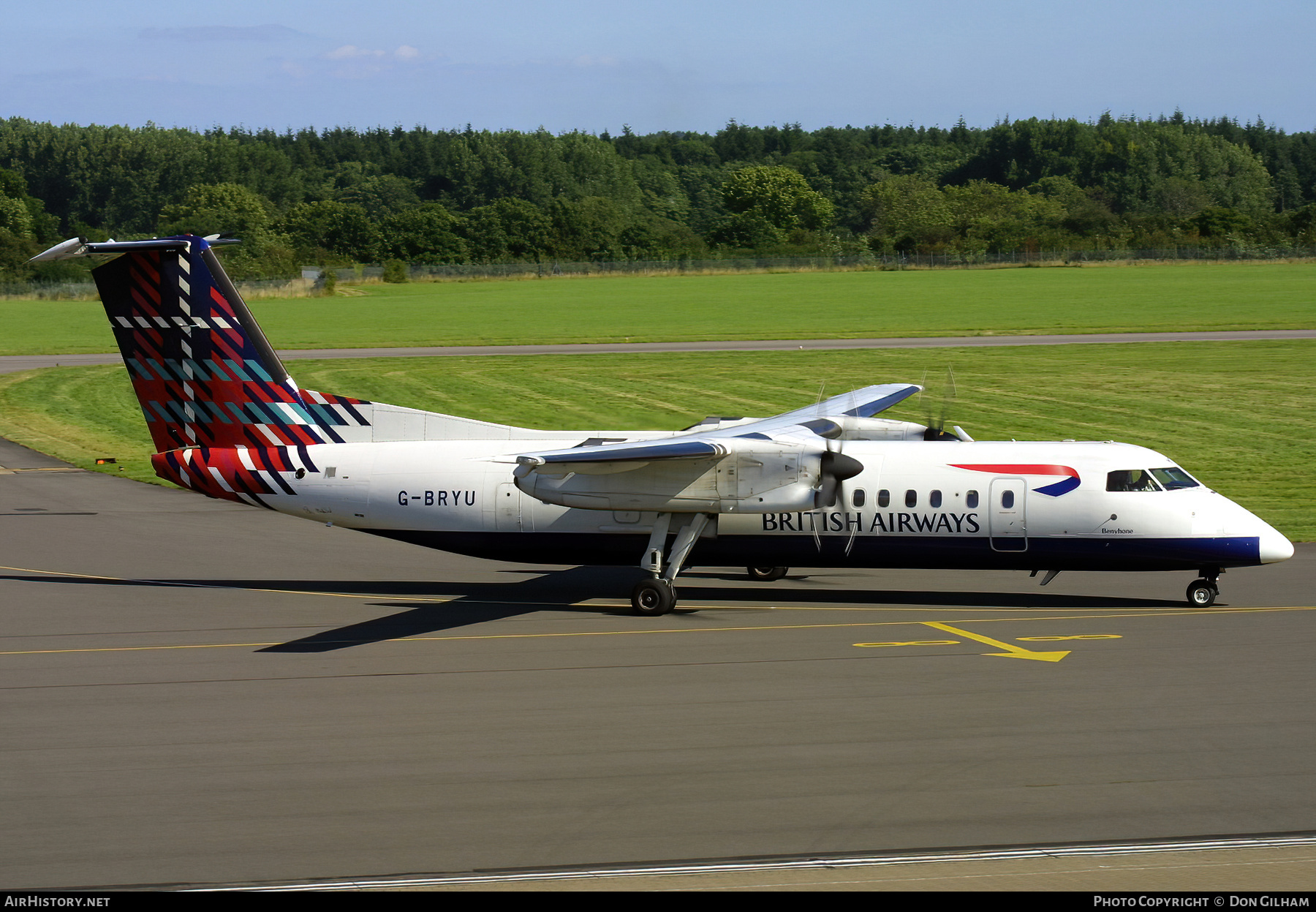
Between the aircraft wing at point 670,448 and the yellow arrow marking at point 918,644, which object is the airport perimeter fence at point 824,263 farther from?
the yellow arrow marking at point 918,644

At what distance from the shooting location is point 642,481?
19.7 metres

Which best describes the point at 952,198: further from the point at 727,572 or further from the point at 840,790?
the point at 840,790

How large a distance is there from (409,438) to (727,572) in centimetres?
628

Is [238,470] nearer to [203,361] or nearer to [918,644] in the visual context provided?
[203,361]

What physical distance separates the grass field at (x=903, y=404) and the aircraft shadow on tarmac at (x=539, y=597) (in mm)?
9656

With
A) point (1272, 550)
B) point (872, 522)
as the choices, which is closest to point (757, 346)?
point (872, 522)

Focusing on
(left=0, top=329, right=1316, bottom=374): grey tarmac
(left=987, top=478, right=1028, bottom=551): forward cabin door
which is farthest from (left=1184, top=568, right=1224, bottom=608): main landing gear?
(left=0, top=329, right=1316, bottom=374): grey tarmac

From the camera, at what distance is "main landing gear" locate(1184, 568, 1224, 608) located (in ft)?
64.1

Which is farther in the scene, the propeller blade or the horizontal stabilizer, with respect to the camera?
the propeller blade

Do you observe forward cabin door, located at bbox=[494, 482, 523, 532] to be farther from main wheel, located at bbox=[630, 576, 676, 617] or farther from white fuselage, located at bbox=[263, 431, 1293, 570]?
main wheel, located at bbox=[630, 576, 676, 617]

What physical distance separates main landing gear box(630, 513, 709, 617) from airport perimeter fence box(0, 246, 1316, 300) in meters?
117

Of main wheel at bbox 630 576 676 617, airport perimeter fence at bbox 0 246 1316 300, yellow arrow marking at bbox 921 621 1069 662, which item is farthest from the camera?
airport perimeter fence at bbox 0 246 1316 300

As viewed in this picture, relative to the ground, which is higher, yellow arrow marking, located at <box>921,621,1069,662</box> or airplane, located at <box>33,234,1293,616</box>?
airplane, located at <box>33,234,1293,616</box>

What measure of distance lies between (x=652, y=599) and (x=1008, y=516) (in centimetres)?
560
